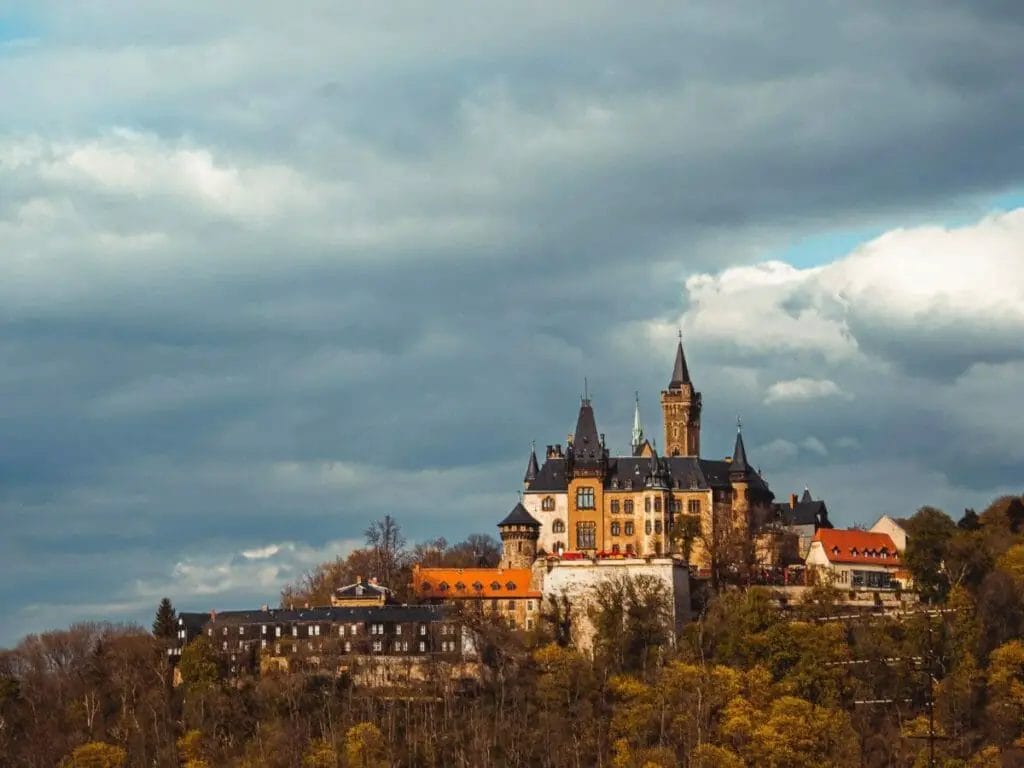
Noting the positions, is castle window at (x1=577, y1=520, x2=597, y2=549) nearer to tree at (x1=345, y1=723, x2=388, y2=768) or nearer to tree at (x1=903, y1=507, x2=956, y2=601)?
tree at (x1=903, y1=507, x2=956, y2=601)

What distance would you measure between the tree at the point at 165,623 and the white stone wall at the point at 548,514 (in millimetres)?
23267

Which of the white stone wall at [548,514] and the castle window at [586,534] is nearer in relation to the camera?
the castle window at [586,534]

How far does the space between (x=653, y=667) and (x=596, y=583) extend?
832 centimetres

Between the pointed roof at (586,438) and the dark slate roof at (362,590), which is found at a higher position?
the pointed roof at (586,438)

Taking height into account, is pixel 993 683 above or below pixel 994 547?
below

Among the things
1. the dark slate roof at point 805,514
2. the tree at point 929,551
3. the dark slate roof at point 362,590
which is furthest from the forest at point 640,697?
the dark slate roof at point 805,514

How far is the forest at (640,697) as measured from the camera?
110 metres

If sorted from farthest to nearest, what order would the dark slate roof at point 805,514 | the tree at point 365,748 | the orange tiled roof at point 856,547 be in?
the dark slate roof at point 805,514 < the orange tiled roof at point 856,547 < the tree at point 365,748

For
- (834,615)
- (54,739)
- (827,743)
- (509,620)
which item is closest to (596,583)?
(509,620)

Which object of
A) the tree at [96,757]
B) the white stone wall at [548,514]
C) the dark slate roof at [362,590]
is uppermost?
the white stone wall at [548,514]

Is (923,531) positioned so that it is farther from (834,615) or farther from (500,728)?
(500,728)

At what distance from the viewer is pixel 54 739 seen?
12012 centimetres

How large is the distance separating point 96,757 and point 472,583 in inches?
985

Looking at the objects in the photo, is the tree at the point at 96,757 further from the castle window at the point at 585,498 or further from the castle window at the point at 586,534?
the castle window at the point at 585,498
